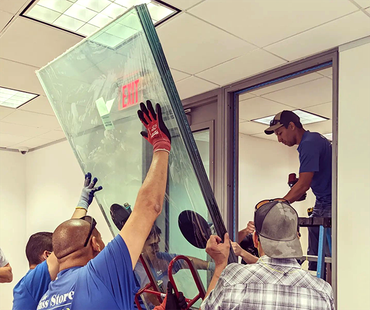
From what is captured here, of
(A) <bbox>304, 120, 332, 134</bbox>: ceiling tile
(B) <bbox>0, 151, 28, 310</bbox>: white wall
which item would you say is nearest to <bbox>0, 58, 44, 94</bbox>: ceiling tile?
(A) <bbox>304, 120, 332, 134</bbox>: ceiling tile

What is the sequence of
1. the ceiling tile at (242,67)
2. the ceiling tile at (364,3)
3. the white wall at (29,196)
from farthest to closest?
1. the white wall at (29,196)
2. the ceiling tile at (242,67)
3. the ceiling tile at (364,3)

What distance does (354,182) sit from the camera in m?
2.47

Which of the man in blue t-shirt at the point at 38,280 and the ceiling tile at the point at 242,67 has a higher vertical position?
the ceiling tile at the point at 242,67

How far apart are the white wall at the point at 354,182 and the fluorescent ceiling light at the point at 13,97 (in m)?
2.79

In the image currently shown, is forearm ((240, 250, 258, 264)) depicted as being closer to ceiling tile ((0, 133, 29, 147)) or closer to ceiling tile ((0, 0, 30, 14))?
ceiling tile ((0, 0, 30, 14))

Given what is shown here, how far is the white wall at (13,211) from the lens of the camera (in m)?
6.47

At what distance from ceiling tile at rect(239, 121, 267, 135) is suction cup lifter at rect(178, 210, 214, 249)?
3.59m

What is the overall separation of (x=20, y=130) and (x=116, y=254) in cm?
460

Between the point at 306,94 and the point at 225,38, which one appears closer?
the point at 225,38

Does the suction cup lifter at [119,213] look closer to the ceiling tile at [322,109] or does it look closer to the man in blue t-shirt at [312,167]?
the man in blue t-shirt at [312,167]

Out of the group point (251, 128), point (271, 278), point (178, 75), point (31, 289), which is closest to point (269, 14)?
point (178, 75)

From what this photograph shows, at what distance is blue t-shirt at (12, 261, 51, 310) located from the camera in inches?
65.2

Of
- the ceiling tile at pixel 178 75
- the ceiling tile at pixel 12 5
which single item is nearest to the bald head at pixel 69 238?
the ceiling tile at pixel 12 5

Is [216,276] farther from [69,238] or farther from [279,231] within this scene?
[69,238]
